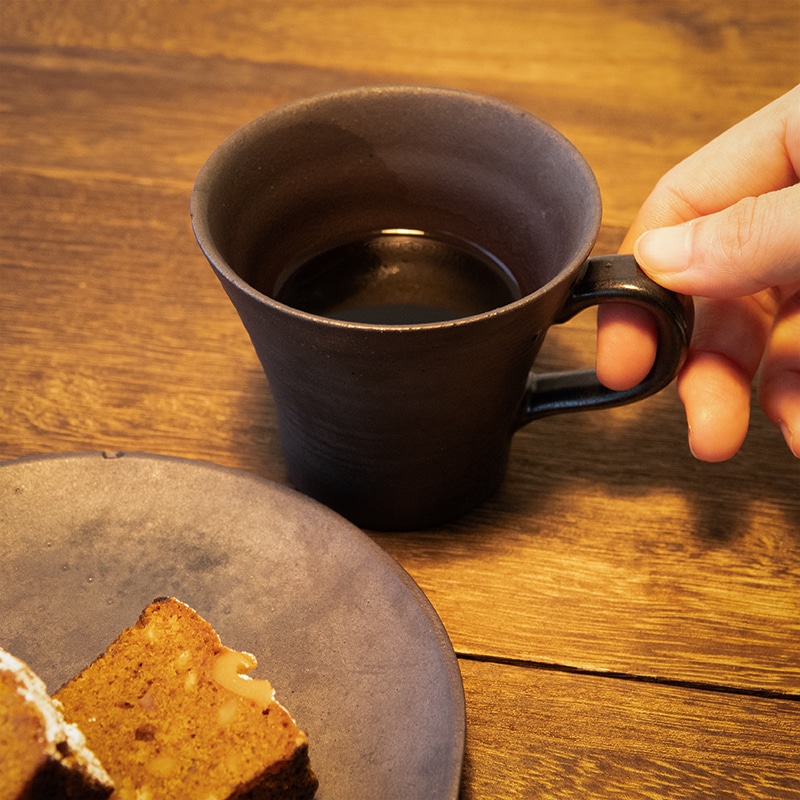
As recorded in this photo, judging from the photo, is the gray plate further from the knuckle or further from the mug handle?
the knuckle

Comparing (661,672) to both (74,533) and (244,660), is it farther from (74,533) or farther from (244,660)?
(74,533)

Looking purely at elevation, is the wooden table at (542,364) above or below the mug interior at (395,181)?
below

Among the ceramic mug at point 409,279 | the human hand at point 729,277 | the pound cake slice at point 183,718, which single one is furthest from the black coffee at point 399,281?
the pound cake slice at point 183,718

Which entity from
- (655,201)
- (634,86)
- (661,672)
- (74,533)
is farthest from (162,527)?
(634,86)

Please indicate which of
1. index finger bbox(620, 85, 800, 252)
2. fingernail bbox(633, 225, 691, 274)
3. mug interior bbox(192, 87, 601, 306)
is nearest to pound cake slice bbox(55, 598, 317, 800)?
mug interior bbox(192, 87, 601, 306)

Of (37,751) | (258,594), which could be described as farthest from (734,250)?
(37,751)

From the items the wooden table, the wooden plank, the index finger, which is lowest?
the wooden plank

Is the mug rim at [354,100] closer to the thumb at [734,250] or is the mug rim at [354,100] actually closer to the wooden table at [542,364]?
the thumb at [734,250]
